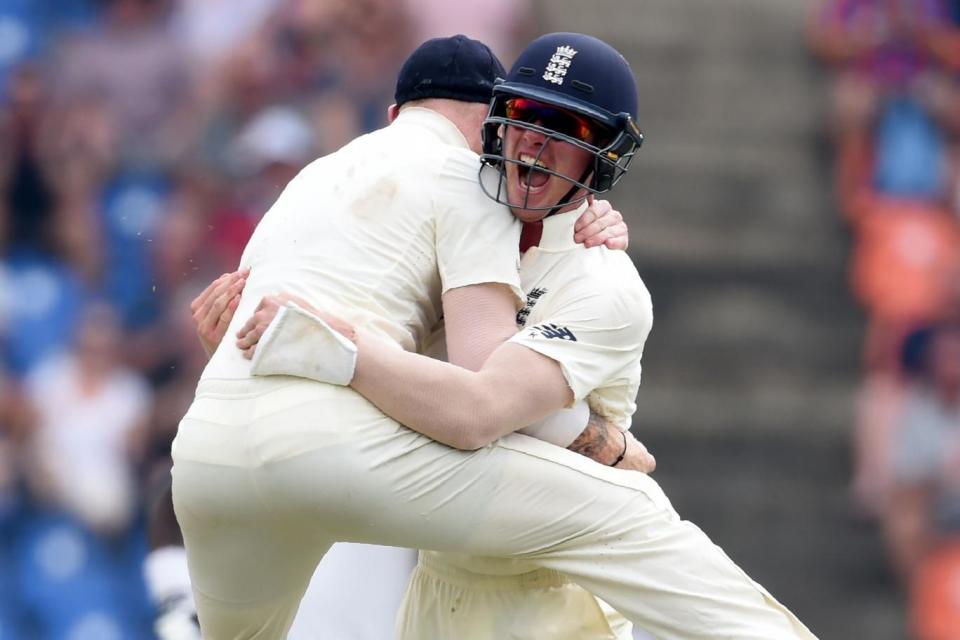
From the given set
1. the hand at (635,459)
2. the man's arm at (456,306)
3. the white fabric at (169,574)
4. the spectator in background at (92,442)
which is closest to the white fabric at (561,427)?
the man's arm at (456,306)

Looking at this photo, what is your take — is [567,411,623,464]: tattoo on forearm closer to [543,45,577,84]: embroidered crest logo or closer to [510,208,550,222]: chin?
[510,208,550,222]: chin

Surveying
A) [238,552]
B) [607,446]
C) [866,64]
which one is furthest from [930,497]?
[238,552]

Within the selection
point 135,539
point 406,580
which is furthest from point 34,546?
point 406,580

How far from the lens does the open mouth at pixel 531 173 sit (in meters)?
3.10

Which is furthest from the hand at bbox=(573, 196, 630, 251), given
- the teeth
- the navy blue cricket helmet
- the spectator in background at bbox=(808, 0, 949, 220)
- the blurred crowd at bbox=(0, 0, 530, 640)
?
the spectator in background at bbox=(808, 0, 949, 220)

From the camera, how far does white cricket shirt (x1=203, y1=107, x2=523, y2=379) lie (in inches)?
118

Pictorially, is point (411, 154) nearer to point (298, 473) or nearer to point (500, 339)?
point (500, 339)

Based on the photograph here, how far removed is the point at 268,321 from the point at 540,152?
661 millimetres

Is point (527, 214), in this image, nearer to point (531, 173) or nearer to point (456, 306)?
point (531, 173)

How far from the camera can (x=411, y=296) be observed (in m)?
3.05

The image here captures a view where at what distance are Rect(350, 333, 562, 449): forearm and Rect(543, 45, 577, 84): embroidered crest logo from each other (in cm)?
64

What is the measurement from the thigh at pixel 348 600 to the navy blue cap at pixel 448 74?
4.35 ft

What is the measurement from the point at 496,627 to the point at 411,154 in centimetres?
112

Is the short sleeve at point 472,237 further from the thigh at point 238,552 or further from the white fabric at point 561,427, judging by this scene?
the thigh at point 238,552
